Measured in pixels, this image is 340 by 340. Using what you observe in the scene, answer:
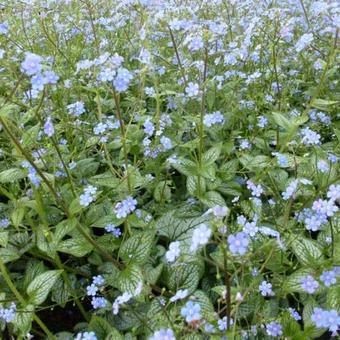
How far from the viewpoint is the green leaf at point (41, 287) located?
2.05 m

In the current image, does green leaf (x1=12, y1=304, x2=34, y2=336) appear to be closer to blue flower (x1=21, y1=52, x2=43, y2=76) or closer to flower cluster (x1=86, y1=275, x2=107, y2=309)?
flower cluster (x1=86, y1=275, x2=107, y2=309)

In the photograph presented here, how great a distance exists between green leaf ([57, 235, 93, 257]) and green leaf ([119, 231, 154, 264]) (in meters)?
0.16

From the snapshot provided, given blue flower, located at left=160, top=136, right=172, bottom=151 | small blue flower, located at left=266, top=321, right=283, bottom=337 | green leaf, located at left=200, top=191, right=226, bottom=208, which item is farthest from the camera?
blue flower, located at left=160, top=136, right=172, bottom=151

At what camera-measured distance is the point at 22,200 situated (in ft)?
7.78

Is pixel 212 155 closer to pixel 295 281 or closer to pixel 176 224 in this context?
pixel 176 224

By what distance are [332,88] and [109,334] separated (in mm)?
2393

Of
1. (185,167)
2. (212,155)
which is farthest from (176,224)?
(212,155)

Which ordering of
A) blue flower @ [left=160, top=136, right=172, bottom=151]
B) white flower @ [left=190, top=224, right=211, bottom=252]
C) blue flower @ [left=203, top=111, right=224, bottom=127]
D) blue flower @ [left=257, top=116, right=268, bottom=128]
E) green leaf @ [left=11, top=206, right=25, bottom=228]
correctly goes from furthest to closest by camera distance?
blue flower @ [left=257, top=116, right=268, bottom=128], blue flower @ [left=203, top=111, right=224, bottom=127], blue flower @ [left=160, top=136, right=172, bottom=151], green leaf @ [left=11, top=206, right=25, bottom=228], white flower @ [left=190, top=224, right=211, bottom=252]

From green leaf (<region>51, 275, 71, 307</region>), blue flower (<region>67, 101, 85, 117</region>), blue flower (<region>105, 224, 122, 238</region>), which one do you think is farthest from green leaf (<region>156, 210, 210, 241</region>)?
blue flower (<region>67, 101, 85, 117</region>)

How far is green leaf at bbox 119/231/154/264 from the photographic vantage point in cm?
222

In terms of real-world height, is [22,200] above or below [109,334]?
above

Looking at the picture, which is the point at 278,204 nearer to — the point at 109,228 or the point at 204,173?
the point at 204,173

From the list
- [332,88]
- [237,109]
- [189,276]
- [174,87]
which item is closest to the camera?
[189,276]

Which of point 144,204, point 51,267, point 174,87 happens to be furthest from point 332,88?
point 51,267
